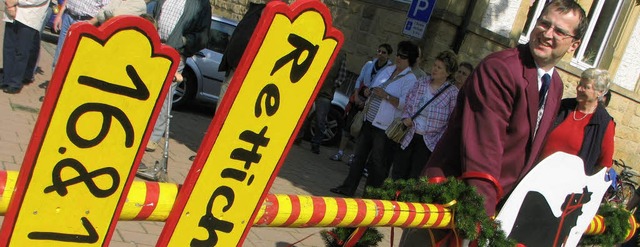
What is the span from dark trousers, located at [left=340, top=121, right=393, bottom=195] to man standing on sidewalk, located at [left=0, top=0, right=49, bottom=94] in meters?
3.80

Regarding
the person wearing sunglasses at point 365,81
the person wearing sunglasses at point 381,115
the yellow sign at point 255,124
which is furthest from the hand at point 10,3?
the yellow sign at point 255,124

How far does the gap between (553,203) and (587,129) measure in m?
1.19

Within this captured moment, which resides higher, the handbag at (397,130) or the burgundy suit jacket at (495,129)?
the burgundy suit jacket at (495,129)

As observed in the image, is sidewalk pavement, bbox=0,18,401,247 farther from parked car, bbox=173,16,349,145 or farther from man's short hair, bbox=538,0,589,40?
man's short hair, bbox=538,0,589,40

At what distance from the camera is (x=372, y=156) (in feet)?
25.2

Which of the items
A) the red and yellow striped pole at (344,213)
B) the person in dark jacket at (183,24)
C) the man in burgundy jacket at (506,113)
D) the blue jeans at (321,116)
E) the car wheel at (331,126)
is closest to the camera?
the red and yellow striped pole at (344,213)

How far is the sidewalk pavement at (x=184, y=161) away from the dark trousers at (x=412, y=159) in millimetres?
567

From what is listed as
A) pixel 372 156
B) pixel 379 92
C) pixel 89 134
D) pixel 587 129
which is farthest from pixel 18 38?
pixel 89 134

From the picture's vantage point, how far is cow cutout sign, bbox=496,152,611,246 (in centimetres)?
338

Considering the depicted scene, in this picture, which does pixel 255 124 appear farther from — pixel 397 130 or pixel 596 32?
pixel 596 32

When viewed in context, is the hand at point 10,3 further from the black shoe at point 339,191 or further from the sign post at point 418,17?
the sign post at point 418,17

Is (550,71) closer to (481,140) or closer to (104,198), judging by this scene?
(481,140)

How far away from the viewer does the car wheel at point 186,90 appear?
11.1 m

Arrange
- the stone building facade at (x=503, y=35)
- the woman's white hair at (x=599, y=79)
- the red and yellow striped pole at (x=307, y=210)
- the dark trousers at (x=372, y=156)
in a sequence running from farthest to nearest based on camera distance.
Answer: the stone building facade at (x=503, y=35)
the dark trousers at (x=372, y=156)
the woman's white hair at (x=599, y=79)
the red and yellow striped pole at (x=307, y=210)
